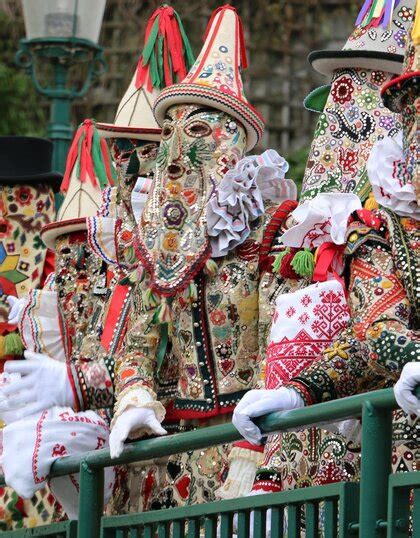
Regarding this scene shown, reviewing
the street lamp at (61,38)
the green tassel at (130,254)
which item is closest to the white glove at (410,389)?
the green tassel at (130,254)

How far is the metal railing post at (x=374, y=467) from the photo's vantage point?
4.98 metres

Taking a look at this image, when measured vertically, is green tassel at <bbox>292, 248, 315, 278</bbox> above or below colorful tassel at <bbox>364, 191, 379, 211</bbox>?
below

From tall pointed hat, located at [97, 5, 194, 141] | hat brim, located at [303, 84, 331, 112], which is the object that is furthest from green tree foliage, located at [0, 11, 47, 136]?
hat brim, located at [303, 84, 331, 112]

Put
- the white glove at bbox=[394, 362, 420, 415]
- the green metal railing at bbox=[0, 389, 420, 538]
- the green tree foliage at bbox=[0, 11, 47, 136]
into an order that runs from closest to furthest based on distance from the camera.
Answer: the white glove at bbox=[394, 362, 420, 415], the green metal railing at bbox=[0, 389, 420, 538], the green tree foliage at bbox=[0, 11, 47, 136]

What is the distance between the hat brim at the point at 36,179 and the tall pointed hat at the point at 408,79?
3.46 meters

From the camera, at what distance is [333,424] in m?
5.55

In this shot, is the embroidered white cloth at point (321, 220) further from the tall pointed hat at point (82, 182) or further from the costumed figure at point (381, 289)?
the tall pointed hat at point (82, 182)

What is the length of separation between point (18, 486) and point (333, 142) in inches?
60.9

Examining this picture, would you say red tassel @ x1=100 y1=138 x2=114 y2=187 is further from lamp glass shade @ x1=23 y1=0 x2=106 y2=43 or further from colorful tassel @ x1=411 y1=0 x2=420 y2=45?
colorful tassel @ x1=411 y1=0 x2=420 y2=45

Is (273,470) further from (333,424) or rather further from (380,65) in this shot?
(380,65)

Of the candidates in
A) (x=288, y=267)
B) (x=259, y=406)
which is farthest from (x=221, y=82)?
(x=259, y=406)

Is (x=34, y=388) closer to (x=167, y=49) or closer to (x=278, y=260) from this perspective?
(x=278, y=260)

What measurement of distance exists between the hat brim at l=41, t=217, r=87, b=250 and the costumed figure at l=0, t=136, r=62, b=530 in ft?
1.10

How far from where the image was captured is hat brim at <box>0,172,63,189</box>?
8688 mm
